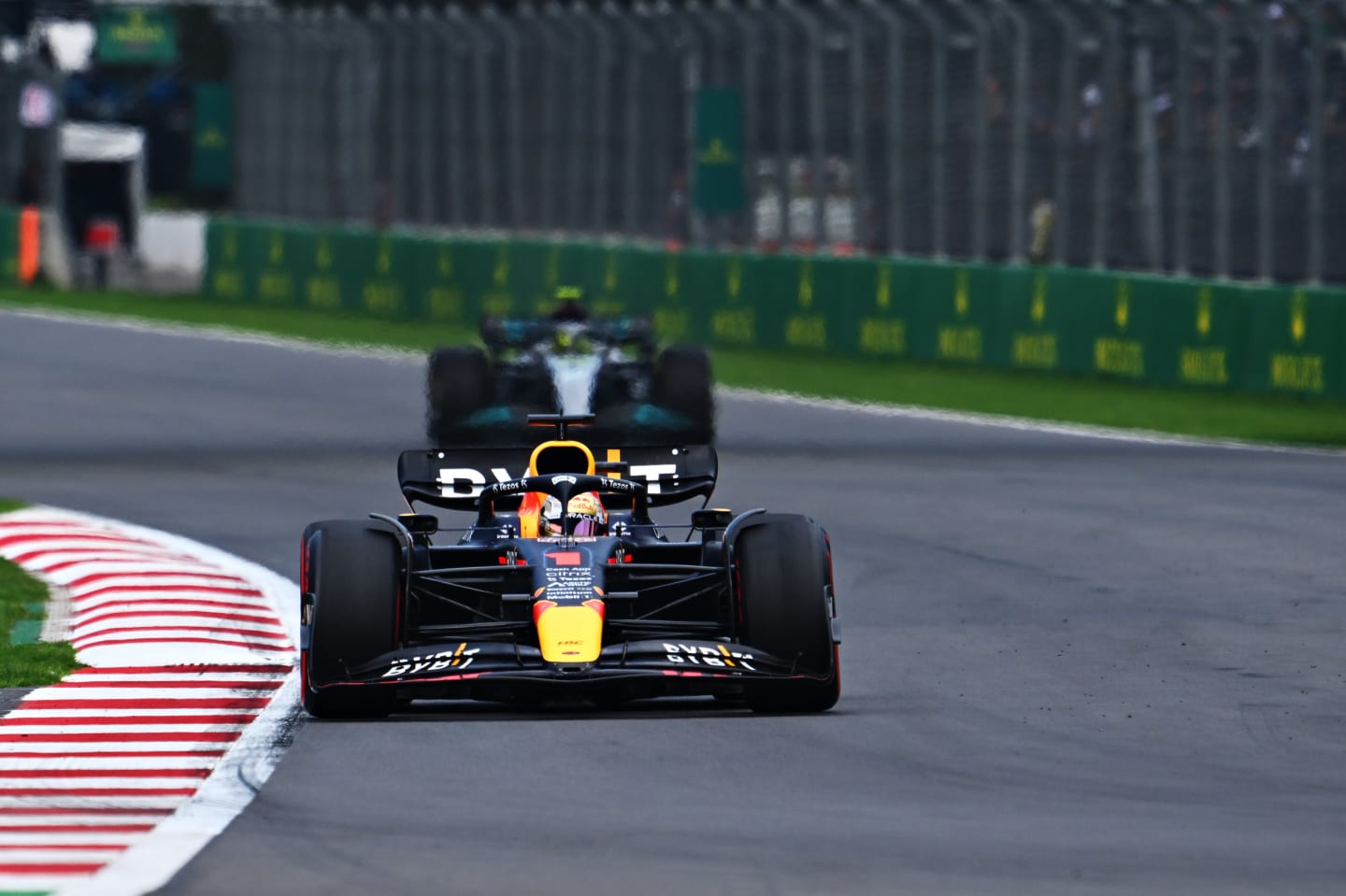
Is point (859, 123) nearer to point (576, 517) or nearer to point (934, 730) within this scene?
point (576, 517)

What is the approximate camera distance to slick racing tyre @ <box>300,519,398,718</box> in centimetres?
1076

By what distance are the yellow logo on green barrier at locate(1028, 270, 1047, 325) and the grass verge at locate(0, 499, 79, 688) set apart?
46.8 ft

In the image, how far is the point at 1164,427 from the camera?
2384cm

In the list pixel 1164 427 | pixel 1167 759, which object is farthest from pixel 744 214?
pixel 1167 759

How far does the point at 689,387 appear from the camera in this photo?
21.7 m

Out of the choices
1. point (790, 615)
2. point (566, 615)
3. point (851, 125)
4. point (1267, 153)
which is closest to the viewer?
point (566, 615)

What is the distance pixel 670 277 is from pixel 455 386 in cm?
1147

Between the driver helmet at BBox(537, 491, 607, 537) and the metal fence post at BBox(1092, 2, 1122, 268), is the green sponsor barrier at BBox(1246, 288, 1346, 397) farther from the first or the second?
the driver helmet at BBox(537, 491, 607, 537)

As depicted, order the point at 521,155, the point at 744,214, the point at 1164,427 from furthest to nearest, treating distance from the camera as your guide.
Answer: the point at 521,155
the point at 744,214
the point at 1164,427

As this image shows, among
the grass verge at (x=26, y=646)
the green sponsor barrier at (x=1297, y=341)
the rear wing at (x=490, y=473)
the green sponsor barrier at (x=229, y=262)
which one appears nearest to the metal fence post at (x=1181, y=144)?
the green sponsor barrier at (x=1297, y=341)

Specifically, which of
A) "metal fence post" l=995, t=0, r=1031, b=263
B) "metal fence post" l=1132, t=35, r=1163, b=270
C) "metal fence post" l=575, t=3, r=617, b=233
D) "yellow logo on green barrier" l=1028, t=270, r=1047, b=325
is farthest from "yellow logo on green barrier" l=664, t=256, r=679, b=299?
"metal fence post" l=1132, t=35, r=1163, b=270

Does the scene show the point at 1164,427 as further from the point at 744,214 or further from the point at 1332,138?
the point at 744,214

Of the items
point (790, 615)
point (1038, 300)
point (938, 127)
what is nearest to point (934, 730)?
point (790, 615)

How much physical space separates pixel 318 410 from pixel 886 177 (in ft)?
27.0
